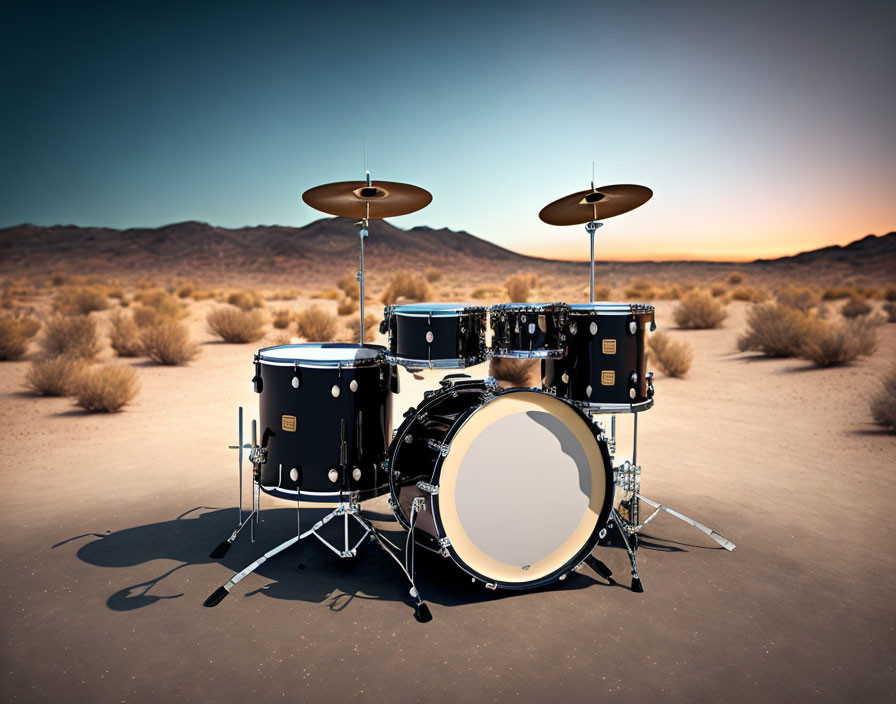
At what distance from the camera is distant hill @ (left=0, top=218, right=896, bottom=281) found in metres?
78.1

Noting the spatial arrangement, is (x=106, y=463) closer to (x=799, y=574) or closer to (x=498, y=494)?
(x=498, y=494)

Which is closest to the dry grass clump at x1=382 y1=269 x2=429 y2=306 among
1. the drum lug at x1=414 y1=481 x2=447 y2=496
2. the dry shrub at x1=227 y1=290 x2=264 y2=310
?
the dry shrub at x1=227 y1=290 x2=264 y2=310

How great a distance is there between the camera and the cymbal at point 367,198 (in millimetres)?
4695

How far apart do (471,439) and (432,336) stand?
783 mm

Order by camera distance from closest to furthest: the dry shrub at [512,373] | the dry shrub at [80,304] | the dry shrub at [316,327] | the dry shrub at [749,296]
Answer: the dry shrub at [512,373], the dry shrub at [316,327], the dry shrub at [80,304], the dry shrub at [749,296]

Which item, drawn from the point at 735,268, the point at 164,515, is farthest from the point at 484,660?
the point at 735,268

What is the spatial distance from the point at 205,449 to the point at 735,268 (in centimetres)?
9819

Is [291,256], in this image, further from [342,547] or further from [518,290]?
[342,547]

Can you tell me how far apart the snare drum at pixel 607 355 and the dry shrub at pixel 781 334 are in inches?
436

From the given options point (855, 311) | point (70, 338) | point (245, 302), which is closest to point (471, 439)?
point (70, 338)

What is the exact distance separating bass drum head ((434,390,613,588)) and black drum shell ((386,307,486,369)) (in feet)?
1.88

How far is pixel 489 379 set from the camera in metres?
4.01

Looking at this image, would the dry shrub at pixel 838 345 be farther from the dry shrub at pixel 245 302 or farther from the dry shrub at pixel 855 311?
the dry shrub at pixel 245 302

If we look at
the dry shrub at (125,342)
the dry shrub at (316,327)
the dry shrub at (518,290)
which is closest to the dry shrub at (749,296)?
the dry shrub at (518,290)
